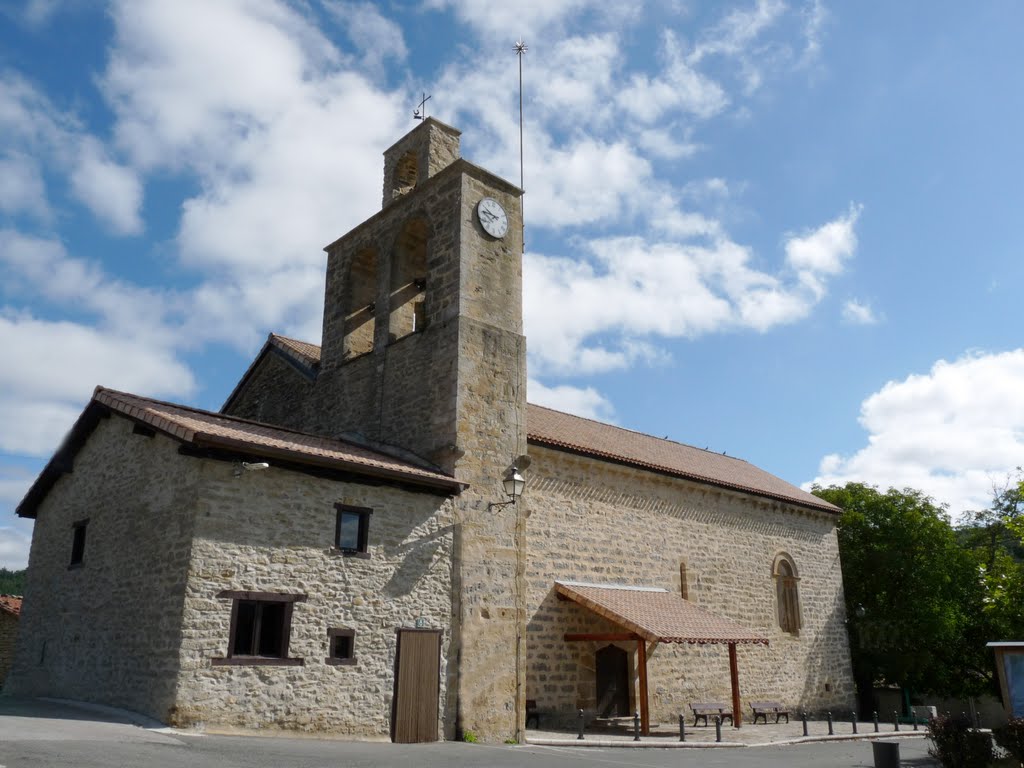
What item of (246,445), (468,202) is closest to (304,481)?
(246,445)

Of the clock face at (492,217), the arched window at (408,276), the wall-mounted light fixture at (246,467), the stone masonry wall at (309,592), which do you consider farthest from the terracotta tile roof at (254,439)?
the clock face at (492,217)

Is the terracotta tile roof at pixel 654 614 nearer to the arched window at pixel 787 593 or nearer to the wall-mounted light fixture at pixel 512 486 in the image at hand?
the wall-mounted light fixture at pixel 512 486

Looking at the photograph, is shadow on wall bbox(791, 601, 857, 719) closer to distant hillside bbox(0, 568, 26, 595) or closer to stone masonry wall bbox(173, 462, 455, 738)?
stone masonry wall bbox(173, 462, 455, 738)

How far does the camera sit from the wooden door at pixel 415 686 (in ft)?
38.1

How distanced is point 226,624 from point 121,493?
3.58m

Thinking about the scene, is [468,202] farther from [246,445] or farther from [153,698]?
[153,698]

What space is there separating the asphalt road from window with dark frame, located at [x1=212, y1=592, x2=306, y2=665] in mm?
Answer: 970

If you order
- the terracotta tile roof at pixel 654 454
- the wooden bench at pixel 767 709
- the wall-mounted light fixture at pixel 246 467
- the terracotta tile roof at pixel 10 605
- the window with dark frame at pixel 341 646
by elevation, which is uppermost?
the terracotta tile roof at pixel 654 454

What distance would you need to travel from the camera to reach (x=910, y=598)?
2492 cm

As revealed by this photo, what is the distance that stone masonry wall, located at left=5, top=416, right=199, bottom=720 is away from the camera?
34.3 ft

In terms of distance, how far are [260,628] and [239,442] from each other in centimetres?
247

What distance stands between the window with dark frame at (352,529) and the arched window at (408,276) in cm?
461

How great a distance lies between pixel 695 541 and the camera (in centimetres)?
1883

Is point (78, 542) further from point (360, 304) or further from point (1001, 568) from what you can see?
point (1001, 568)
